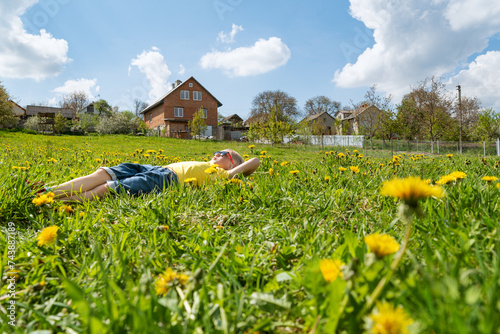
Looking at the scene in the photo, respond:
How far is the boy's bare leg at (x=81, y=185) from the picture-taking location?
2693mm

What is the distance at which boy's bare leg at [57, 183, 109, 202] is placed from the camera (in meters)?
2.67

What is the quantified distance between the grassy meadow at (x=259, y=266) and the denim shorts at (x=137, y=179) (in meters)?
0.42

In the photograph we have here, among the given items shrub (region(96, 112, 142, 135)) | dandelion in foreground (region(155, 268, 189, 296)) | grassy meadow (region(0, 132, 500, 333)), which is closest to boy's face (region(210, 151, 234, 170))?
grassy meadow (region(0, 132, 500, 333))

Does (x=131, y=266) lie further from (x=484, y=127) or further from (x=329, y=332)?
(x=484, y=127)

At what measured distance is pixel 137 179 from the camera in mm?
3123

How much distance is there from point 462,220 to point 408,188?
1.06 m

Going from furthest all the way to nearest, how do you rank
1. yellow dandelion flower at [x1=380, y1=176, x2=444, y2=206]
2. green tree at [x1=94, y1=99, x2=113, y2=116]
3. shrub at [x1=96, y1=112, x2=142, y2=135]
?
green tree at [x1=94, y1=99, x2=113, y2=116] → shrub at [x1=96, y1=112, x2=142, y2=135] → yellow dandelion flower at [x1=380, y1=176, x2=444, y2=206]

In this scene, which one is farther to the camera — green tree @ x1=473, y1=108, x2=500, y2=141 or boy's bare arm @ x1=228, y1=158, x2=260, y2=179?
green tree @ x1=473, y1=108, x2=500, y2=141

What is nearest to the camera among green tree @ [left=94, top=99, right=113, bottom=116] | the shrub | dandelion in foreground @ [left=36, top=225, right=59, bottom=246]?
dandelion in foreground @ [left=36, top=225, right=59, bottom=246]

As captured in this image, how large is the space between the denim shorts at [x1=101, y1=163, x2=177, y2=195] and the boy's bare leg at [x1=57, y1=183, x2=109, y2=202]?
11cm

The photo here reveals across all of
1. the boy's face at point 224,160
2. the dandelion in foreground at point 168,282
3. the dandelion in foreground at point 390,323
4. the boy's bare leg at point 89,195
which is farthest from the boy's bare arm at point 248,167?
the dandelion in foreground at point 390,323

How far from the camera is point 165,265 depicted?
1393 millimetres

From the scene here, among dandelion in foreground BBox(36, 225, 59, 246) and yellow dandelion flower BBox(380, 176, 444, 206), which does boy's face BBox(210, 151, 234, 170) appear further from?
yellow dandelion flower BBox(380, 176, 444, 206)

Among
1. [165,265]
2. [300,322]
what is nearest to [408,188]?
[300,322]
